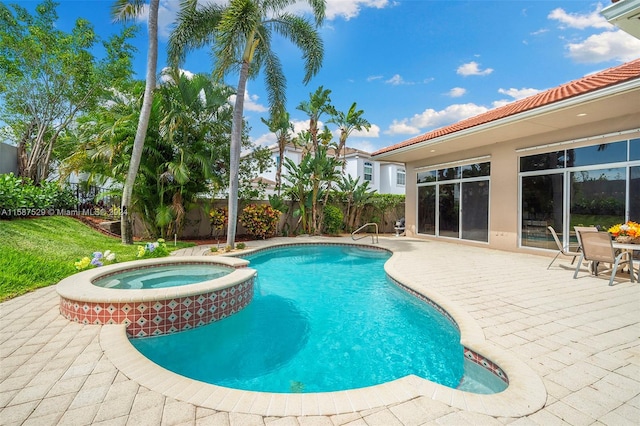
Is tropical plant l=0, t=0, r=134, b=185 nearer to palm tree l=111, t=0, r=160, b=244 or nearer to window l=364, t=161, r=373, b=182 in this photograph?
palm tree l=111, t=0, r=160, b=244

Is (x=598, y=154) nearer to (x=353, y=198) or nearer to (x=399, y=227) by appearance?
(x=399, y=227)

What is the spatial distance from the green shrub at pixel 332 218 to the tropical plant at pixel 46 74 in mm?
13369

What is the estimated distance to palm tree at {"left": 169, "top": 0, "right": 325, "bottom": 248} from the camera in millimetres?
9750

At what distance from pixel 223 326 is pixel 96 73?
1795cm

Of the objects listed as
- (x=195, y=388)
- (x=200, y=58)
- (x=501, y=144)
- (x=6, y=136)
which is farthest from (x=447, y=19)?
(x=6, y=136)

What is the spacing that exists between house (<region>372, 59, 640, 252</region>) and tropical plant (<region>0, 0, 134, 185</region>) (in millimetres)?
15959

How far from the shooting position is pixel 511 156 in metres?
10.2

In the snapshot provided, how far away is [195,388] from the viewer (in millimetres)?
2439

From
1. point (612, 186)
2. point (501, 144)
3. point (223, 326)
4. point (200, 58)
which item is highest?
point (200, 58)

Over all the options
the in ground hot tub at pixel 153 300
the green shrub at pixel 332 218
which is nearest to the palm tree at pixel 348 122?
the green shrub at pixel 332 218

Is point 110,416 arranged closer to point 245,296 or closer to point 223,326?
point 223,326

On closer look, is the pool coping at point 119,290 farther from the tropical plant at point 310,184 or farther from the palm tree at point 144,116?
the tropical plant at point 310,184

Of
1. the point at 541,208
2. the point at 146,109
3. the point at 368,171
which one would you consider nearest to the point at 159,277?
the point at 146,109

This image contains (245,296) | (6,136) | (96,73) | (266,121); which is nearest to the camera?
(245,296)
